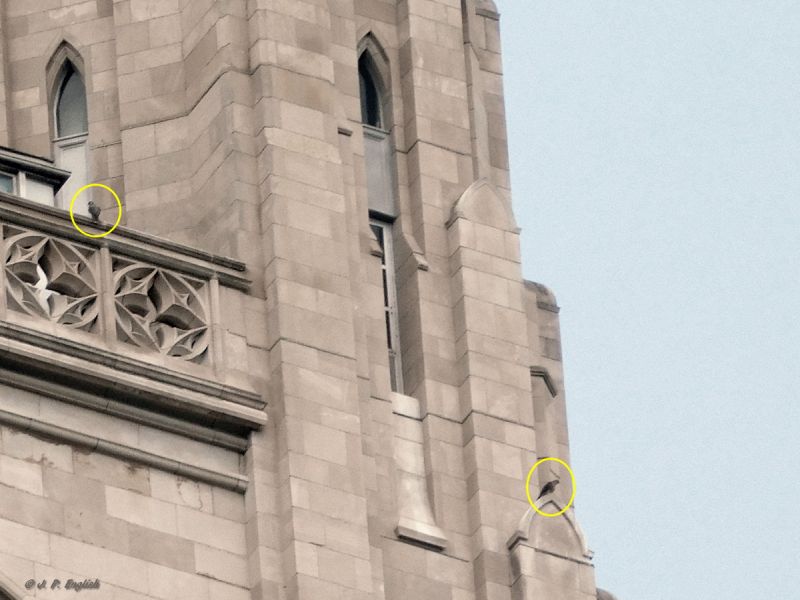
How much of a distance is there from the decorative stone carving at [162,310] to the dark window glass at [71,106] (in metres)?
3.40

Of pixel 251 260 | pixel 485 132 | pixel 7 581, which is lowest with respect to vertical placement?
pixel 7 581

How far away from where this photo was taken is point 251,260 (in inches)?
1713


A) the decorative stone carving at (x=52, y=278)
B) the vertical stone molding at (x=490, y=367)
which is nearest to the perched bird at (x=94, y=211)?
the decorative stone carving at (x=52, y=278)

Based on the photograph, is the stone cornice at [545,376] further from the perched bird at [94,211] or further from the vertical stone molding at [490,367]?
the perched bird at [94,211]

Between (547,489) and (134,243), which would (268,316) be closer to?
(134,243)

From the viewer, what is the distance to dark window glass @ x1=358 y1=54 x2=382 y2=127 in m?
46.1

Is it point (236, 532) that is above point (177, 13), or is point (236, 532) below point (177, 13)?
below

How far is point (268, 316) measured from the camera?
43.2m

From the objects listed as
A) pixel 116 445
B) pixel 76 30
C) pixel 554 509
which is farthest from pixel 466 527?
pixel 76 30

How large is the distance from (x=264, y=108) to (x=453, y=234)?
2.36 m

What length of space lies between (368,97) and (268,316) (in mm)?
3925

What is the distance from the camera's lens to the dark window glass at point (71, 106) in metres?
46.1

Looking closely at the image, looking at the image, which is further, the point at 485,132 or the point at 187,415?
the point at 485,132

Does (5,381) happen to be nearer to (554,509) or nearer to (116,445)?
(116,445)
